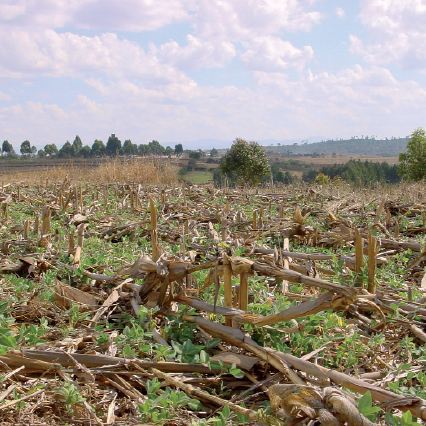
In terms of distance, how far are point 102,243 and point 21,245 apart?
0.96 m

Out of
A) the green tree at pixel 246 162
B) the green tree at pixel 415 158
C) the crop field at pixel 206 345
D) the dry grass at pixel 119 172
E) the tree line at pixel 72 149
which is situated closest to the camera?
the crop field at pixel 206 345

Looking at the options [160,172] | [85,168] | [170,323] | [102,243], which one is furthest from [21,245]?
[85,168]

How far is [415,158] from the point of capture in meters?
41.8

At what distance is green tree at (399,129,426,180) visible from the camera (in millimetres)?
40922

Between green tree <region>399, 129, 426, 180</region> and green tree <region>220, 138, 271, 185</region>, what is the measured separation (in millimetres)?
10169

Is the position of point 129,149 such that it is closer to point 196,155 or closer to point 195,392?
point 196,155

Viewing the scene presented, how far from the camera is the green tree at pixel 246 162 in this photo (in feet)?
131

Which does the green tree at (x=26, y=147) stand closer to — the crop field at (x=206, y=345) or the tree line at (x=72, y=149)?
the tree line at (x=72, y=149)

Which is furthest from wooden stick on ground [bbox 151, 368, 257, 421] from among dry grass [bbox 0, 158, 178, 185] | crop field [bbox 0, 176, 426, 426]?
dry grass [bbox 0, 158, 178, 185]

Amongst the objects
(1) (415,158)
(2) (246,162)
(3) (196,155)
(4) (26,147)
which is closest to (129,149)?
(2) (246,162)

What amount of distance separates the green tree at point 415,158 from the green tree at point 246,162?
1017cm

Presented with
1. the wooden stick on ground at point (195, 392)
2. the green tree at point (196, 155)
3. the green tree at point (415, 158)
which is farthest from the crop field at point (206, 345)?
the green tree at point (196, 155)

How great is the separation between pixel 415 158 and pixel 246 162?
41.9 ft

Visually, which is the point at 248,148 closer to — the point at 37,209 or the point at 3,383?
the point at 37,209
